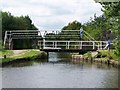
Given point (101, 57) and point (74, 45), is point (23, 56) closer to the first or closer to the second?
point (74, 45)

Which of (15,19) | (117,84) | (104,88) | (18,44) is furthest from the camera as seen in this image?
(15,19)

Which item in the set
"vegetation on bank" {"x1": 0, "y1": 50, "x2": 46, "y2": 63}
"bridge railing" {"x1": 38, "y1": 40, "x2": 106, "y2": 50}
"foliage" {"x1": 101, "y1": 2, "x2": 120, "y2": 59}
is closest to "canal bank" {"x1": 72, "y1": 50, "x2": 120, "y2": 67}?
"bridge railing" {"x1": 38, "y1": 40, "x2": 106, "y2": 50}

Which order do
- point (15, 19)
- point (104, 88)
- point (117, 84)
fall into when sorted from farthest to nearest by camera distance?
Answer: point (15, 19), point (117, 84), point (104, 88)

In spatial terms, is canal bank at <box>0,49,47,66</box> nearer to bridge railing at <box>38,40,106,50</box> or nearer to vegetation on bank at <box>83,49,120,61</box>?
bridge railing at <box>38,40,106,50</box>

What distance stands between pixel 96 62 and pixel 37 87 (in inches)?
634

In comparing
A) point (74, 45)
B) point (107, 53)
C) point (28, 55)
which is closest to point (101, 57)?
point (107, 53)

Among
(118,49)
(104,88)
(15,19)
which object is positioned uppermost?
(15,19)

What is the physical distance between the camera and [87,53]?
115ft

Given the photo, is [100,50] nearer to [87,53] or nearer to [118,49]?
[87,53]

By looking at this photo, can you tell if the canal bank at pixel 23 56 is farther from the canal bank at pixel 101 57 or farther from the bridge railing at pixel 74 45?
the canal bank at pixel 101 57

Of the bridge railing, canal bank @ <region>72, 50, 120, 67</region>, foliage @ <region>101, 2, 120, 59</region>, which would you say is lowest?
canal bank @ <region>72, 50, 120, 67</region>

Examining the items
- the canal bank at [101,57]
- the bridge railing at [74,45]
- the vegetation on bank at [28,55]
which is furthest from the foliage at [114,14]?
the bridge railing at [74,45]

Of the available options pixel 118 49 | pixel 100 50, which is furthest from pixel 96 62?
pixel 118 49

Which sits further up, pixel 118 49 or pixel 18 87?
pixel 118 49
